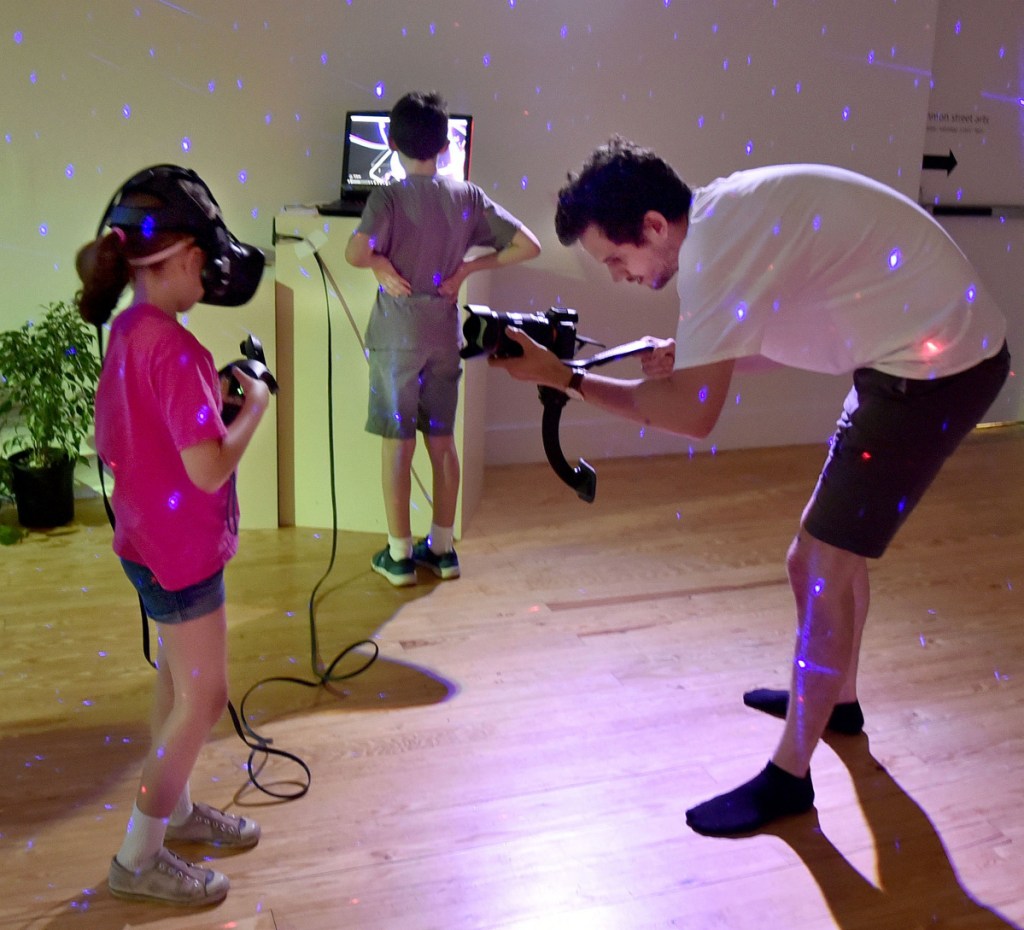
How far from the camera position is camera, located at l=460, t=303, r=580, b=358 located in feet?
5.08

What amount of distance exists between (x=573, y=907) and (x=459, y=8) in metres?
2.68

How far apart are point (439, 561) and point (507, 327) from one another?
1.19 meters

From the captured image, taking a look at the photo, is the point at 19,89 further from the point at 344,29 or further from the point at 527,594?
the point at 527,594

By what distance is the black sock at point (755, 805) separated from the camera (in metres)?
1.66

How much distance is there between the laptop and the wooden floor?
3.35 ft

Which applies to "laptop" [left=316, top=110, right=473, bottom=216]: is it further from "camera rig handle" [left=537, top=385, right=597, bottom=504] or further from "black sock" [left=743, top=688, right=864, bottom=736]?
"black sock" [left=743, top=688, right=864, bottom=736]

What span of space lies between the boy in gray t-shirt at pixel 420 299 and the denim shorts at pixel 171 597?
3.93 feet

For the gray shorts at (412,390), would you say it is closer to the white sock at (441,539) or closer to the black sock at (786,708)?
the white sock at (441,539)

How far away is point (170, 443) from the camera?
1.29 m

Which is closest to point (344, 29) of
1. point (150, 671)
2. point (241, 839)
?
point (150, 671)

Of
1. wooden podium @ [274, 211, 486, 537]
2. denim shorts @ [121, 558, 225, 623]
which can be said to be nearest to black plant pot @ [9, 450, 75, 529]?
wooden podium @ [274, 211, 486, 537]

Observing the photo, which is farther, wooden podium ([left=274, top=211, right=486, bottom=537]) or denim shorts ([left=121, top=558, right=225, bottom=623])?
wooden podium ([left=274, top=211, right=486, bottom=537])

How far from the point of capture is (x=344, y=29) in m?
3.05

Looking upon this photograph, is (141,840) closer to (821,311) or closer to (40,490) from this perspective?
(821,311)
